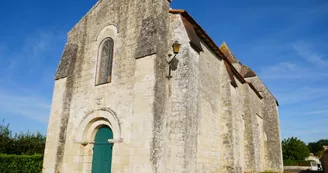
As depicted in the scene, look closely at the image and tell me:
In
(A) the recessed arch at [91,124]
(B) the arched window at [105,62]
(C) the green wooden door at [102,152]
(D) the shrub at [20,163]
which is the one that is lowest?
(D) the shrub at [20,163]

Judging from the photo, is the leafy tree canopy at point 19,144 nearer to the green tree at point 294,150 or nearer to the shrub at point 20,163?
the shrub at point 20,163

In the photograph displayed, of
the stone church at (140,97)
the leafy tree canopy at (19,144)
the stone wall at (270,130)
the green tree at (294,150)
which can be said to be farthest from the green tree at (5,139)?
the green tree at (294,150)

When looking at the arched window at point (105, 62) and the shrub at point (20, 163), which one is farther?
the shrub at point (20, 163)

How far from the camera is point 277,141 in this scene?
70.7ft

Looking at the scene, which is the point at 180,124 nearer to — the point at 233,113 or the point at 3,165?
the point at 233,113

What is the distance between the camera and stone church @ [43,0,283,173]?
24.3 ft

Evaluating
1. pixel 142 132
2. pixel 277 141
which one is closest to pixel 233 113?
pixel 142 132

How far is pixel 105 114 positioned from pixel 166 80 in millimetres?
2612

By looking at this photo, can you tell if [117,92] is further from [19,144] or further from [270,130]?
[270,130]

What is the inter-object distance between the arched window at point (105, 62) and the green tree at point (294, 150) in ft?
160

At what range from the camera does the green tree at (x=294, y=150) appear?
154ft

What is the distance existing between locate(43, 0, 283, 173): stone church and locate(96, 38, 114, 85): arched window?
43 millimetres

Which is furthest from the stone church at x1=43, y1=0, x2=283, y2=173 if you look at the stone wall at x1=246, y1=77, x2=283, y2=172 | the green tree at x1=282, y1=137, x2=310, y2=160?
the green tree at x1=282, y1=137, x2=310, y2=160

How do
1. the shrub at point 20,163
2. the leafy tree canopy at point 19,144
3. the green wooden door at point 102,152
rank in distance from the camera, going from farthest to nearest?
the leafy tree canopy at point 19,144, the shrub at point 20,163, the green wooden door at point 102,152
